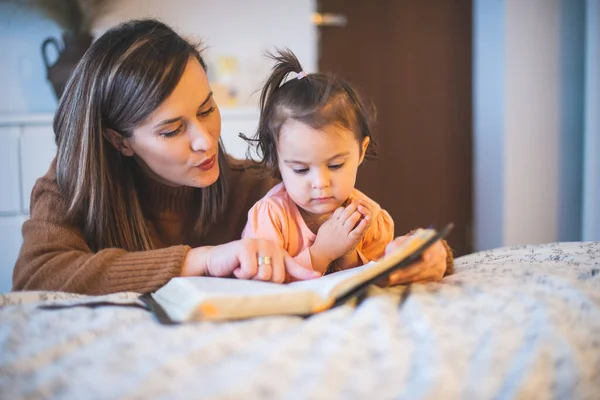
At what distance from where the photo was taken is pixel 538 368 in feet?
2.33

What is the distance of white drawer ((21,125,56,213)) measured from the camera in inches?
93.4

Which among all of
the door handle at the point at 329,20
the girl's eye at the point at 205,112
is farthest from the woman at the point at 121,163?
the door handle at the point at 329,20

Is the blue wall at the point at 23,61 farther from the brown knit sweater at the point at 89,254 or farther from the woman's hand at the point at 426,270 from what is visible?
the woman's hand at the point at 426,270

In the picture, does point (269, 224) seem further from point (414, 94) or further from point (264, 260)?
point (414, 94)

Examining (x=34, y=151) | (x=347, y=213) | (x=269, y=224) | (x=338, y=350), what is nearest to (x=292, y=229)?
(x=269, y=224)

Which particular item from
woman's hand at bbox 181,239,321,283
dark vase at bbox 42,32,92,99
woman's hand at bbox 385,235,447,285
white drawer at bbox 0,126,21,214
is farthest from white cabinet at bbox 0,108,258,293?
woman's hand at bbox 385,235,447,285

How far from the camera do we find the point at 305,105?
3.71 feet

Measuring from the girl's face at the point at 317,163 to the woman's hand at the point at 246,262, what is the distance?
164 millimetres

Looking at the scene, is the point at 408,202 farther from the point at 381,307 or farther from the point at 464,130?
the point at 381,307

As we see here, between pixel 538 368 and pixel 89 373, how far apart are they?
549mm

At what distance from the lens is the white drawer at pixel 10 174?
7.79ft

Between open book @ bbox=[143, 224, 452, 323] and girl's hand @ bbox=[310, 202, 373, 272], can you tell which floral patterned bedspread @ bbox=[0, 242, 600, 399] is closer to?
open book @ bbox=[143, 224, 452, 323]

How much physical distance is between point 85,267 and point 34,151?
5.13ft

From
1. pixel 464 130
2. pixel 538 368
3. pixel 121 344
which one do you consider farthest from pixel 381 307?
pixel 464 130
